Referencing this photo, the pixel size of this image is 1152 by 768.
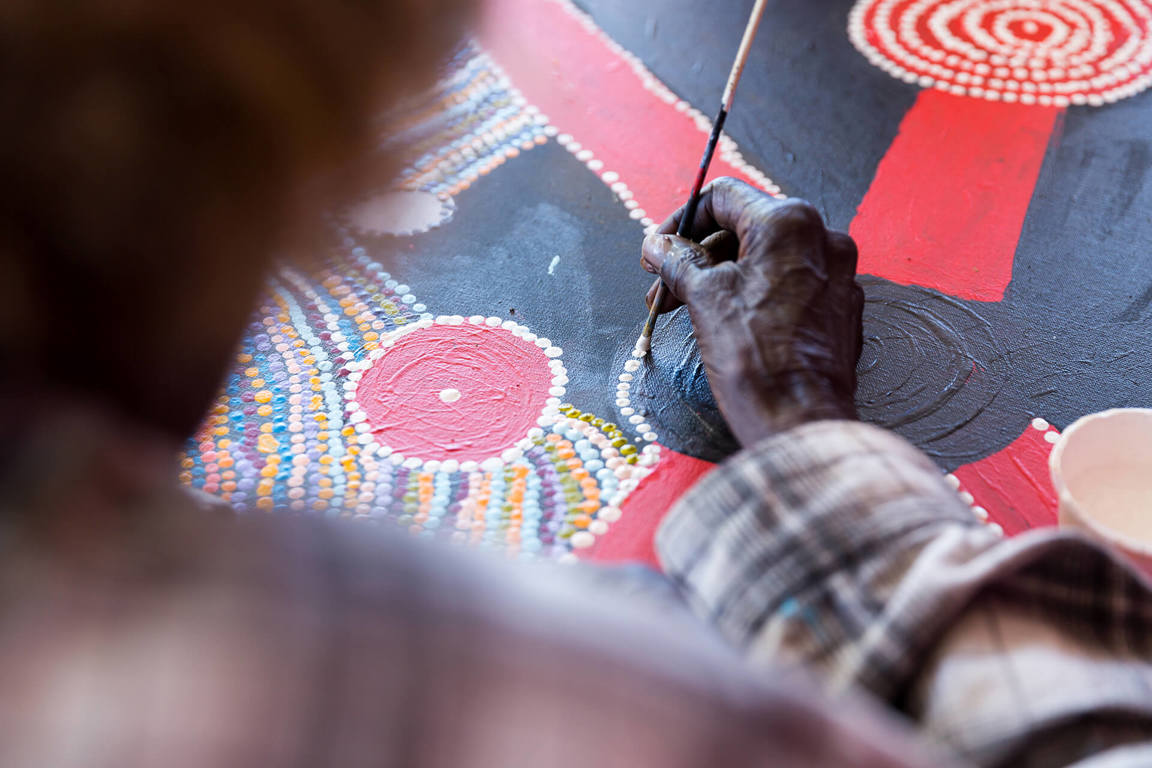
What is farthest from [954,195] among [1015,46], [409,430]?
[409,430]

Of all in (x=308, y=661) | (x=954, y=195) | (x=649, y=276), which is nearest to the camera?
(x=308, y=661)

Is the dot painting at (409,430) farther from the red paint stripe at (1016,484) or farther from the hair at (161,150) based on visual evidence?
the hair at (161,150)

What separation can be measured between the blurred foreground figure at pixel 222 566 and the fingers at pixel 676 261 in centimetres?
63

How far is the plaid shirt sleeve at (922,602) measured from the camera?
0.59 meters

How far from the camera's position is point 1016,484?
1.05m

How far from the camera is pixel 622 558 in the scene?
0.97m

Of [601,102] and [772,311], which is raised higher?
[601,102]

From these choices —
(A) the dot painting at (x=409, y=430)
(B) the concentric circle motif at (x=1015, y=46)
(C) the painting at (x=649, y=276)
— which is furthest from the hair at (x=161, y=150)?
Answer: (B) the concentric circle motif at (x=1015, y=46)

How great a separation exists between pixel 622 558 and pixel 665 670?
0.58 m

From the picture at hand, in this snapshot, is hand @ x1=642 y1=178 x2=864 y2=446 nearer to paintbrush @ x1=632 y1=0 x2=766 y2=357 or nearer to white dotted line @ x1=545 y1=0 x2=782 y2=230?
paintbrush @ x1=632 y1=0 x2=766 y2=357

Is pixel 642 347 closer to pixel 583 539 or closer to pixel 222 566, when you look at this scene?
pixel 583 539

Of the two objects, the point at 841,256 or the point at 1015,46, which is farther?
the point at 1015,46

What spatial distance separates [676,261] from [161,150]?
742 mm

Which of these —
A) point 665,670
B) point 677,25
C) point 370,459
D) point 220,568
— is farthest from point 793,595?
point 677,25
